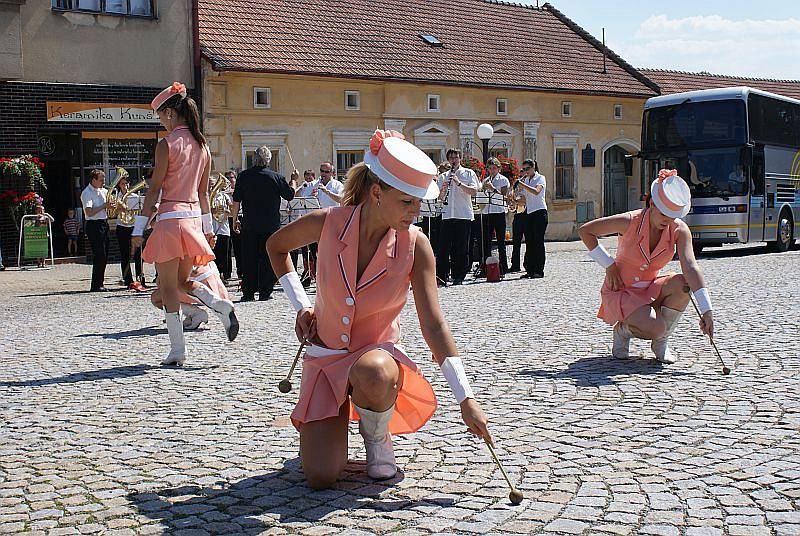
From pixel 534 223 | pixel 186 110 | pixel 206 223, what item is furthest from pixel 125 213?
pixel 186 110

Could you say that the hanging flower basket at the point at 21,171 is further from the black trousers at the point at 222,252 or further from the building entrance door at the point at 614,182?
the building entrance door at the point at 614,182

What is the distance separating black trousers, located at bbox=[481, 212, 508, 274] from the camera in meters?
19.7

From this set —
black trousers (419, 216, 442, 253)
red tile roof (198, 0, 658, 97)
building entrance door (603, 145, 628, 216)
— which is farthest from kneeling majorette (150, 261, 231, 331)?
building entrance door (603, 145, 628, 216)

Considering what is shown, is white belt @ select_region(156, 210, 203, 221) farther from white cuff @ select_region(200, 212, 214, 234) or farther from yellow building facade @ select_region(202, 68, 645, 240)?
yellow building facade @ select_region(202, 68, 645, 240)

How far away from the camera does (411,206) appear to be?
15.9 ft

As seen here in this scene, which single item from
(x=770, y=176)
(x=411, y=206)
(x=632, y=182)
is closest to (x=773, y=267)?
(x=770, y=176)

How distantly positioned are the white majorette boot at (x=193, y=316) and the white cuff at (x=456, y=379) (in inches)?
269

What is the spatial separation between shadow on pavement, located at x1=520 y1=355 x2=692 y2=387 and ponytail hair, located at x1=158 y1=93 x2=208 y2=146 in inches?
134

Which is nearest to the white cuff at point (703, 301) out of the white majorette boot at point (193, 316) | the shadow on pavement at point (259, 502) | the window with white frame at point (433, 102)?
the shadow on pavement at point (259, 502)

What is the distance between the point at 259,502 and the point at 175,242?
4490 millimetres

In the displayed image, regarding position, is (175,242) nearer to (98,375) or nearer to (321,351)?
(98,375)

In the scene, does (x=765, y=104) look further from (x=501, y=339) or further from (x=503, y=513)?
(x=503, y=513)

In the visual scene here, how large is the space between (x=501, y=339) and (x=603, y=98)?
29079mm

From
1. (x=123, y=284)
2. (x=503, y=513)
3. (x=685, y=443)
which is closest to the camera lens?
(x=503, y=513)
